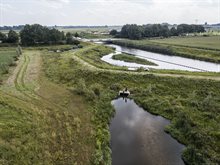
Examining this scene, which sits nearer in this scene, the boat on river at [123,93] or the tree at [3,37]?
the boat on river at [123,93]

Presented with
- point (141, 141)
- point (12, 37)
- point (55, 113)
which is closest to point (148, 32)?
point (12, 37)

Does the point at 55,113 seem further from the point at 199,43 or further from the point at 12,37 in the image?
the point at 199,43

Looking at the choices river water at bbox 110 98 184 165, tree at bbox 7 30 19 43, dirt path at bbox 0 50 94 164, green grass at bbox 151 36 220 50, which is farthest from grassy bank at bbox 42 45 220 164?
green grass at bbox 151 36 220 50

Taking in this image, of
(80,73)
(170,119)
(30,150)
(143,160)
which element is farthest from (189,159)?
(80,73)

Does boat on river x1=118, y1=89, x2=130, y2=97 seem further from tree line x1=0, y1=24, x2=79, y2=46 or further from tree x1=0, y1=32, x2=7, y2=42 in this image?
tree x1=0, y1=32, x2=7, y2=42

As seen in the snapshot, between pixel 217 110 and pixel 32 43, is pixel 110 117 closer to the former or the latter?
pixel 217 110

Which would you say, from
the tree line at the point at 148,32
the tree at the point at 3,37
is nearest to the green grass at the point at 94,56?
the tree at the point at 3,37

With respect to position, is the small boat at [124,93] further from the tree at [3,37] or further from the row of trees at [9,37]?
the tree at [3,37]
